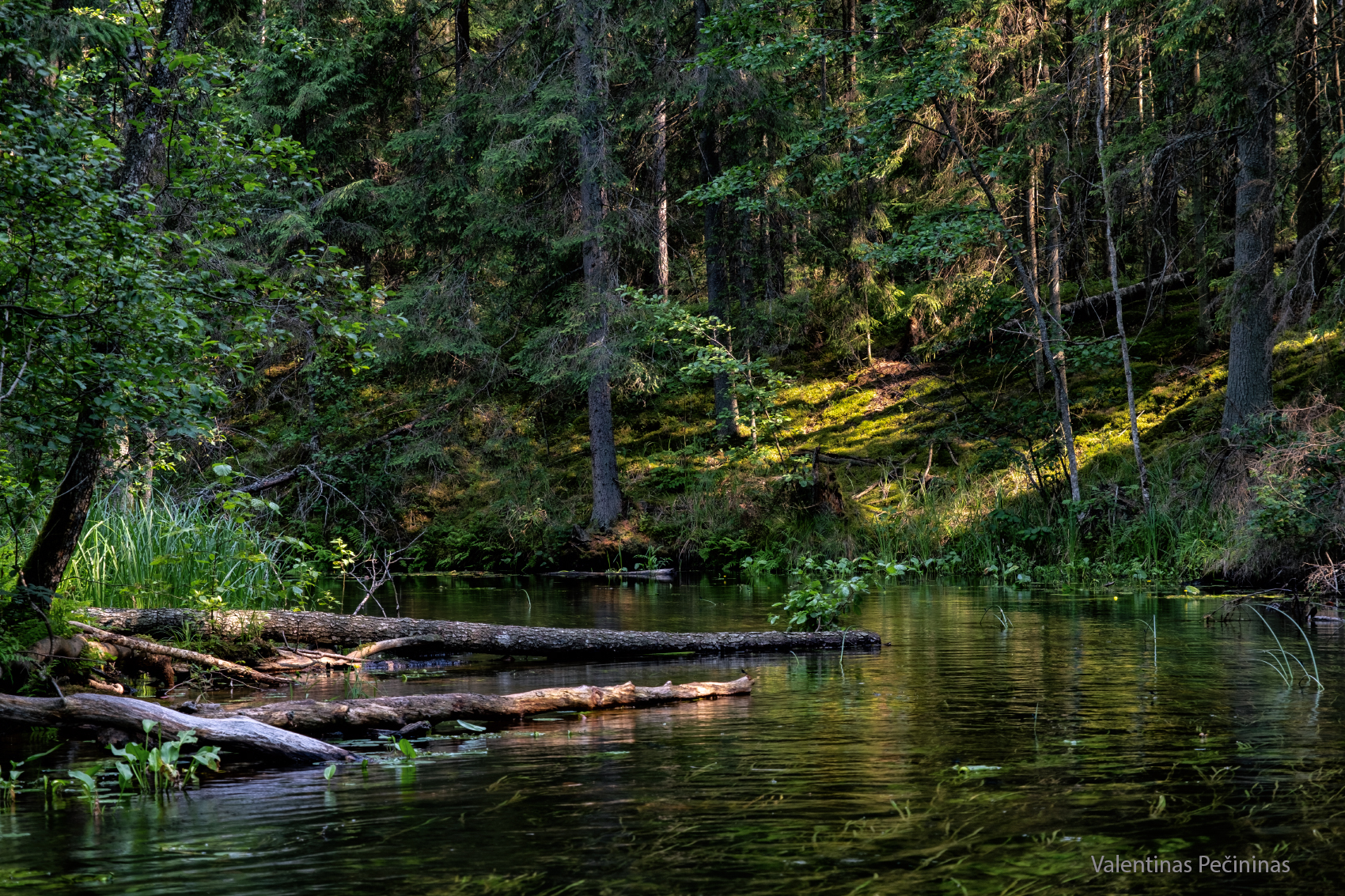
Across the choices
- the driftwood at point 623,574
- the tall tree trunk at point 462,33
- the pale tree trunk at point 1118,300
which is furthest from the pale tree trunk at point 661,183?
the pale tree trunk at point 1118,300

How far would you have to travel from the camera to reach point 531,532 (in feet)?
70.2

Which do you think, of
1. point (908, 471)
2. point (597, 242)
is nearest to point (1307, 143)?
point (908, 471)

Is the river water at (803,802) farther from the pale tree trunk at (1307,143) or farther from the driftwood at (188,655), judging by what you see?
the pale tree trunk at (1307,143)

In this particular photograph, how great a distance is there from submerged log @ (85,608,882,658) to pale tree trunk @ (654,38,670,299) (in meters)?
12.9

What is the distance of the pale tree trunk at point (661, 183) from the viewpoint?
2180 centimetres

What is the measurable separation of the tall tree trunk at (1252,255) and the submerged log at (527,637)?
27.8 ft

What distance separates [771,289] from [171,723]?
1837cm

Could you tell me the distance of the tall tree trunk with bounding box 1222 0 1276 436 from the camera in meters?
14.8

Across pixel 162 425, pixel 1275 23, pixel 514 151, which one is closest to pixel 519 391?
pixel 514 151

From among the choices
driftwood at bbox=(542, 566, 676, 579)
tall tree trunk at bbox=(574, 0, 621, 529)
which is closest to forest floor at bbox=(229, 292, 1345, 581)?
driftwood at bbox=(542, 566, 676, 579)

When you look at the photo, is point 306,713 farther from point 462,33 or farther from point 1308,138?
point 462,33

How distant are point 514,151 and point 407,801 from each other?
55.2ft

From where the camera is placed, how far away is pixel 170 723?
5434mm

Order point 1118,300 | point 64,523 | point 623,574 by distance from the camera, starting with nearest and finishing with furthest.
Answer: point 64,523
point 1118,300
point 623,574
